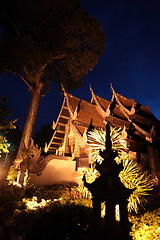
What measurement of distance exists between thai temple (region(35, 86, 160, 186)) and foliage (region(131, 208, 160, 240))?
3.40 meters

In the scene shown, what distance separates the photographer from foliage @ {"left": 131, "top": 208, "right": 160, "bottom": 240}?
174 inches

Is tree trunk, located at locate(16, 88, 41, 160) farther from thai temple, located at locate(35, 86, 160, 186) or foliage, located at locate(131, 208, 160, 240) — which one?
foliage, located at locate(131, 208, 160, 240)

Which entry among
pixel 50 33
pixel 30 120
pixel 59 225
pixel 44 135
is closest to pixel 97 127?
pixel 30 120

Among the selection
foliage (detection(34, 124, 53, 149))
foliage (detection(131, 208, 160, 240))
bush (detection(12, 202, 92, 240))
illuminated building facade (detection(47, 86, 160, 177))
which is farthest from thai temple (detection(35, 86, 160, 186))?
foliage (detection(34, 124, 53, 149))

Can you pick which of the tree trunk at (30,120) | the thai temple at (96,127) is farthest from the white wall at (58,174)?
the tree trunk at (30,120)

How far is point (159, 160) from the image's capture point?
374 inches

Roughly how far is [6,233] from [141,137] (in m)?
8.28

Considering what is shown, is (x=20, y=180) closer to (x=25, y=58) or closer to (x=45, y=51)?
(x=25, y=58)

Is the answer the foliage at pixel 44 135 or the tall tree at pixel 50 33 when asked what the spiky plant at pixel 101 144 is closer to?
the tall tree at pixel 50 33

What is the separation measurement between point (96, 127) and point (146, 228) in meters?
6.28

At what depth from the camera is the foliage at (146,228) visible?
4.41 metres

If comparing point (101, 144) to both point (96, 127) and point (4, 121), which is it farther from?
point (4, 121)

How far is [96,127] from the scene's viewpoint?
1026 cm

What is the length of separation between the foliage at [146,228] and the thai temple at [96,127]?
3403mm
